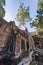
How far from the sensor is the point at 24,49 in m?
13.2

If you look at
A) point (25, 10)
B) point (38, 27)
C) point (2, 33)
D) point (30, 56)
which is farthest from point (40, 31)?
point (2, 33)

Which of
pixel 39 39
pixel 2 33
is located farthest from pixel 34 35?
pixel 2 33

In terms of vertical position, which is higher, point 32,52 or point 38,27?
point 38,27

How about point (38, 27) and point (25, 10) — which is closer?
point (38, 27)

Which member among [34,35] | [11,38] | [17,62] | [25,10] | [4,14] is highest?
[25,10]

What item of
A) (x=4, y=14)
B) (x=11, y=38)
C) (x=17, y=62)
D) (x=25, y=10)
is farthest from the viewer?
(x=25, y=10)

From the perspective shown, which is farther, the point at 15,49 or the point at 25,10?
the point at 25,10

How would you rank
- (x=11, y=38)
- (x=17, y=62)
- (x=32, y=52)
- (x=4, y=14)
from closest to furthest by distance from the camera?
(x=17, y=62) → (x=11, y=38) → (x=32, y=52) → (x=4, y=14)

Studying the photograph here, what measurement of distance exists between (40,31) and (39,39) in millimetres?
940

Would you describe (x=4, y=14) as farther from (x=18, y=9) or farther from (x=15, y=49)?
(x=15, y=49)

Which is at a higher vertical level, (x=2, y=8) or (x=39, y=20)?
(x=2, y=8)

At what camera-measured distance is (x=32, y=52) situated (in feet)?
43.0

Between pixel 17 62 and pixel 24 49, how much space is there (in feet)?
8.45

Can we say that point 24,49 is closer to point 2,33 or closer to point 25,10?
point 2,33
